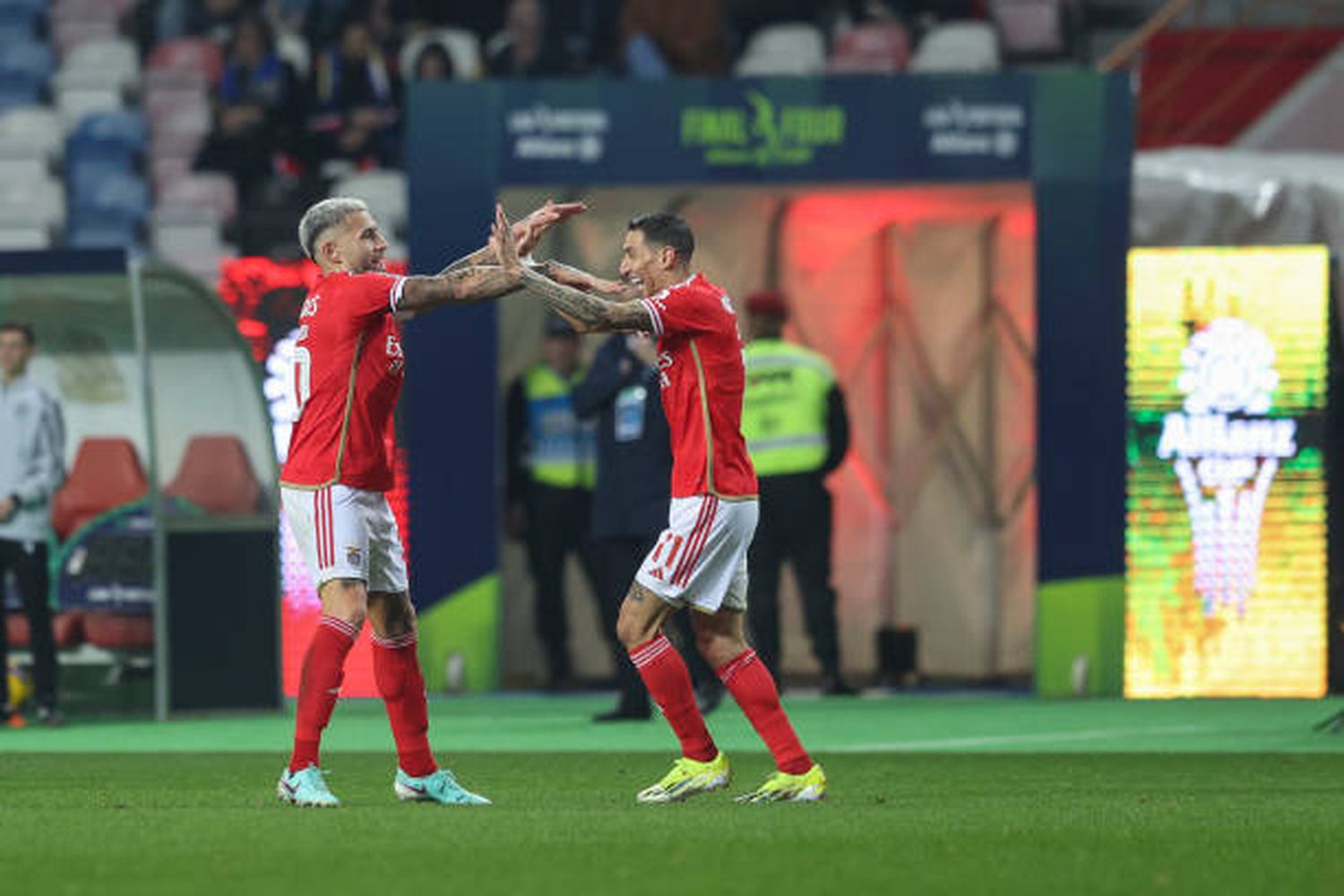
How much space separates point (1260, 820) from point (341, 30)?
16447 mm

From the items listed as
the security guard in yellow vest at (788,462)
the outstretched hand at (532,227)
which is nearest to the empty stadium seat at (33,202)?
the security guard in yellow vest at (788,462)

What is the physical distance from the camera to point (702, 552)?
1131 cm

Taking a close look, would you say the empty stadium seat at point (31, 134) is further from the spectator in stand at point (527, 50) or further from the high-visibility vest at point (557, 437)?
the high-visibility vest at point (557, 437)

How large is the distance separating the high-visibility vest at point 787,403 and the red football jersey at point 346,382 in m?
6.91

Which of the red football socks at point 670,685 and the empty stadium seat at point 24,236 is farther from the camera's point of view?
the empty stadium seat at point 24,236

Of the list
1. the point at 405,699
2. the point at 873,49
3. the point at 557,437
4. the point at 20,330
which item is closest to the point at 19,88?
the point at 873,49

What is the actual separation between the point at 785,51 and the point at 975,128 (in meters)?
5.55

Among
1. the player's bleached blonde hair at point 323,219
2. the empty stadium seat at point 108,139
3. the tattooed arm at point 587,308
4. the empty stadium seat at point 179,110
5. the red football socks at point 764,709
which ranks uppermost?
the empty stadium seat at point 179,110

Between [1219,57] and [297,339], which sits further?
[1219,57]

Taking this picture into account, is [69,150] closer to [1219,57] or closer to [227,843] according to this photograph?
[1219,57]

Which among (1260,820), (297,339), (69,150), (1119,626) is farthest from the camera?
(69,150)

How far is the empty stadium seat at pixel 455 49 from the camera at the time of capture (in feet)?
81.1

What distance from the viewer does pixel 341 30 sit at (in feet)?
85.0

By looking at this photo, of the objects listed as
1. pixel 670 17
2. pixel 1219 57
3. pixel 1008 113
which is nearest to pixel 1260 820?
pixel 1008 113
